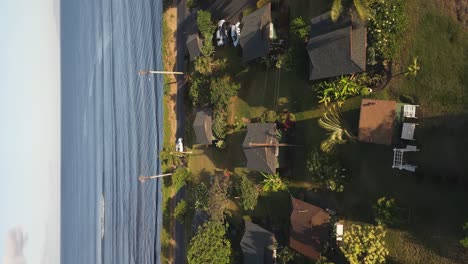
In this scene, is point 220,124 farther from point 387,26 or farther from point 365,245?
point 365,245

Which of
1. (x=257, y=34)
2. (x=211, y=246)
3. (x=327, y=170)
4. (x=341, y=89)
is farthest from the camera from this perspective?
(x=211, y=246)

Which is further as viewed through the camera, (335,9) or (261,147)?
(261,147)

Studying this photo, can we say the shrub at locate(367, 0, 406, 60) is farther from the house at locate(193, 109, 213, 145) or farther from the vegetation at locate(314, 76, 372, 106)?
the house at locate(193, 109, 213, 145)

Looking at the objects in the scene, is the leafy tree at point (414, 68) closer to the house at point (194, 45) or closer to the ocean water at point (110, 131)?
the house at point (194, 45)

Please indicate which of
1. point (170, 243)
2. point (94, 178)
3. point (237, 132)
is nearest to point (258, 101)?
point (237, 132)

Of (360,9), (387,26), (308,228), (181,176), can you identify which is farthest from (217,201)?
(360,9)

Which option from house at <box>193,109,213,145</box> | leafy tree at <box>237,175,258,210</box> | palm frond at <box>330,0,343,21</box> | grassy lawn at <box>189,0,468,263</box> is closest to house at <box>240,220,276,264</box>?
leafy tree at <box>237,175,258,210</box>

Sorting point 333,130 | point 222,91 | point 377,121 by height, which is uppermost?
point 222,91
